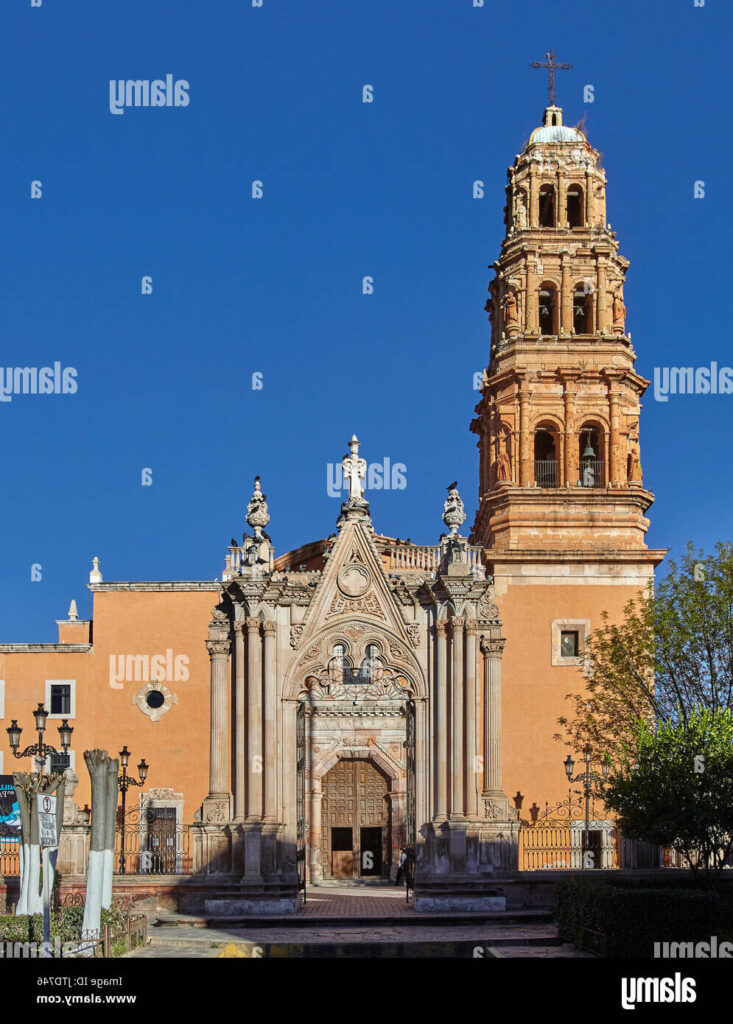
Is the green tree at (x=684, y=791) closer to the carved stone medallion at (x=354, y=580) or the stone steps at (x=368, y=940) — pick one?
the stone steps at (x=368, y=940)

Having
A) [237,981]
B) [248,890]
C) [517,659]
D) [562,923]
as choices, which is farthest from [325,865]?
[237,981]

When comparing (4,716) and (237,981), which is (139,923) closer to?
(237,981)

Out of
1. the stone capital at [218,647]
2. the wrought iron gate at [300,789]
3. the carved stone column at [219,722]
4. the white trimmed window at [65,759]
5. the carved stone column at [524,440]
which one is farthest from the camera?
the carved stone column at [524,440]

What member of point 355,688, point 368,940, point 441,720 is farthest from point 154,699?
point 368,940

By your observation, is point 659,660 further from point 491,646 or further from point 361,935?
point 361,935

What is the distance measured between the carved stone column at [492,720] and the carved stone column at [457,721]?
663 millimetres

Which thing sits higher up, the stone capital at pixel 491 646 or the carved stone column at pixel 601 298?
the carved stone column at pixel 601 298

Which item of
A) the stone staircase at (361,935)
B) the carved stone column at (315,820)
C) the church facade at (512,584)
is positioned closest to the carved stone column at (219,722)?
the church facade at (512,584)

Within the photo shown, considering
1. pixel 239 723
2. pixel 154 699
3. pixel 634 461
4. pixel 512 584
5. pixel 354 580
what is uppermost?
pixel 634 461

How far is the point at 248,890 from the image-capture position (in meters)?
29.8

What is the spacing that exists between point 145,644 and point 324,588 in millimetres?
12696

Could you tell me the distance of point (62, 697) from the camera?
42.2 metres

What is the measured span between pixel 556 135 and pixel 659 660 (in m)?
18.1

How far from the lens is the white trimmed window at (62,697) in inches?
1656
